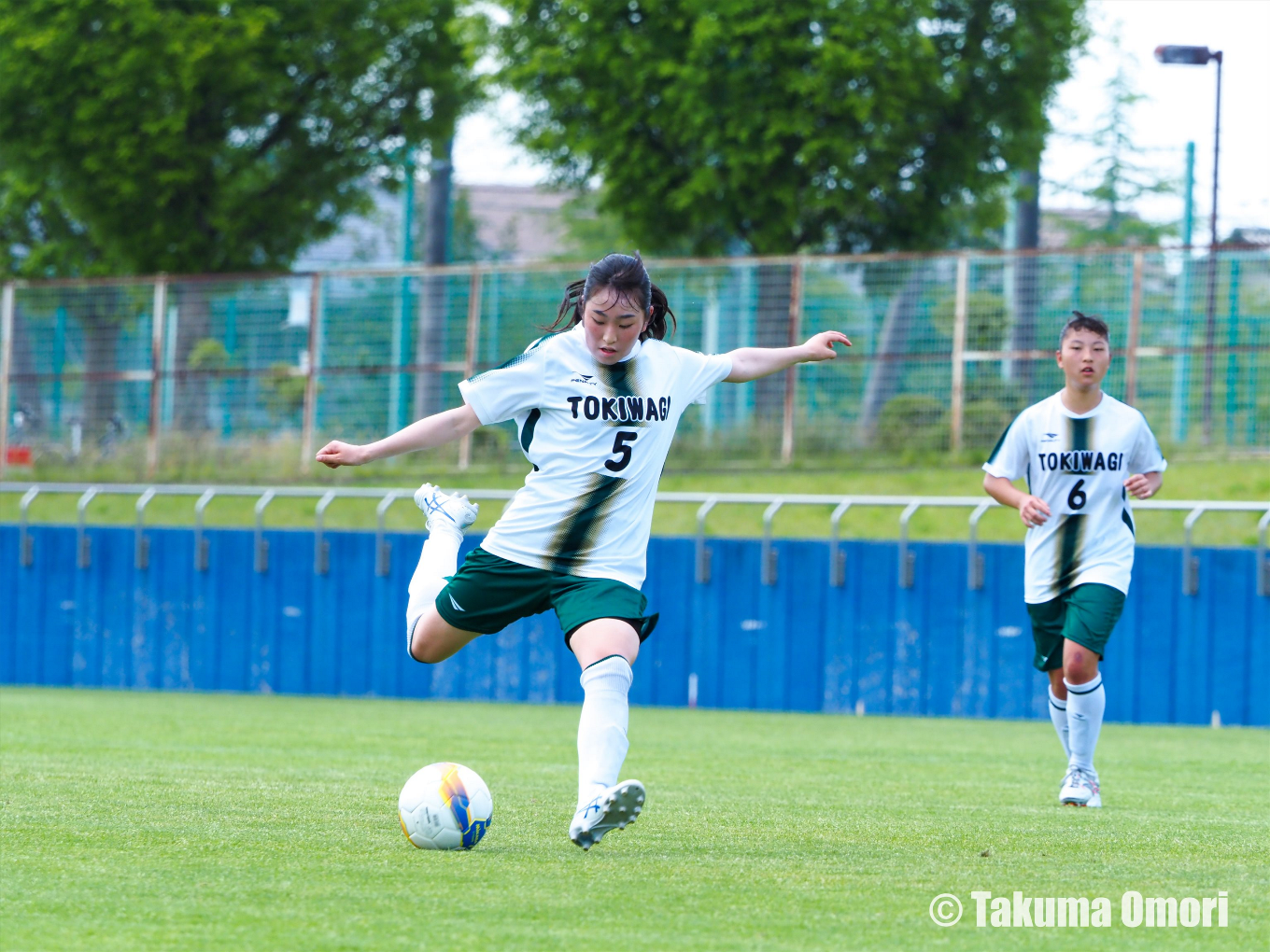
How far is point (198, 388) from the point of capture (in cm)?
2195

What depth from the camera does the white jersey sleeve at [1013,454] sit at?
852cm

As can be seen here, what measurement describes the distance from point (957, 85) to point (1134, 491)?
15536 millimetres

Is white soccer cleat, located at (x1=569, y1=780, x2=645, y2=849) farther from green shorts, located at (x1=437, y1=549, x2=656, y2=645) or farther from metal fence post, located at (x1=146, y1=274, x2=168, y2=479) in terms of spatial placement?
metal fence post, located at (x1=146, y1=274, x2=168, y2=479)

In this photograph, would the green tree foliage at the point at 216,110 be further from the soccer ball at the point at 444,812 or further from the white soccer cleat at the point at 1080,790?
the soccer ball at the point at 444,812

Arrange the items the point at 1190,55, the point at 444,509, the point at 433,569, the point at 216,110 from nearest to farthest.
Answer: the point at 433,569, the point at 444,509, the point at 1190,55, the point at 216,110

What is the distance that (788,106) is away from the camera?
2200 centimetres

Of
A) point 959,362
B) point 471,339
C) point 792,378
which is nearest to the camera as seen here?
point 959,362

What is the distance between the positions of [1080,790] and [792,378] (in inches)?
493

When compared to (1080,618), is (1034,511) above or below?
above

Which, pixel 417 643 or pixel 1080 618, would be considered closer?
pixel 417 643

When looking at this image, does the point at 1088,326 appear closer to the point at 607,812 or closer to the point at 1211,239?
the point at 607,812

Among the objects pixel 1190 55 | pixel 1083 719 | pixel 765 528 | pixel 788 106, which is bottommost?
pixel 1083 719

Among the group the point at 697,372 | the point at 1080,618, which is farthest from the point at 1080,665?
the point at 697,372

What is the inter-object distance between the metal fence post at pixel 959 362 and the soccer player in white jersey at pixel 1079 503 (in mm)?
10987
